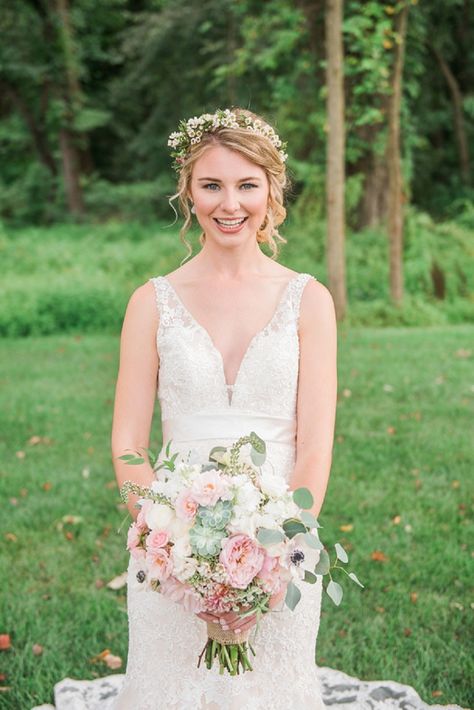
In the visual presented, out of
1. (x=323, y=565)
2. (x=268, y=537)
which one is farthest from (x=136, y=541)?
(x=323, y=565)

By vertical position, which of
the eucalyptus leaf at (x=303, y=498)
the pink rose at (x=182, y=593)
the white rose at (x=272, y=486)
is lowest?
the pink rose at (x=182, y=593)

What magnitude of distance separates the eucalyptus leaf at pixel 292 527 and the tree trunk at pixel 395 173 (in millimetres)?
10948

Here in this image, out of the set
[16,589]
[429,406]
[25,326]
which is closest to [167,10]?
[25,326]

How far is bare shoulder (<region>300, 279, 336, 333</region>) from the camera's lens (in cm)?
296

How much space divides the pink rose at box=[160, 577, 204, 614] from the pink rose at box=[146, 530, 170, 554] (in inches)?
3.8

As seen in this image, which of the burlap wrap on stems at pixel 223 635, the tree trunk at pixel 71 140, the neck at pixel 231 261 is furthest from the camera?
the tree trunk at pixel 71 140

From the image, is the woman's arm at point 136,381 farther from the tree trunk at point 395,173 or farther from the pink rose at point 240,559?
the tree trunk at point 395,173

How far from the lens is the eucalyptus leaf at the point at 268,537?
2113 millimetres

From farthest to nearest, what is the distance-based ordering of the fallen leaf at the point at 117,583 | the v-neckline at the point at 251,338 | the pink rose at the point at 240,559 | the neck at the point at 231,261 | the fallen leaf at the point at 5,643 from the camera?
the fallen leaf at the point at 117,583
the fallen leaf at the point at 5,643
the neck at the point at 231,261
the v-neckline at the point at 251,338
the pink rose at the point at 240,559

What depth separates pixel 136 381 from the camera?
298 cm

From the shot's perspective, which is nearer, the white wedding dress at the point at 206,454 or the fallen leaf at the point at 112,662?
the white wedding dress at the point at 206,454

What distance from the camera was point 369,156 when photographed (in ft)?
52.1

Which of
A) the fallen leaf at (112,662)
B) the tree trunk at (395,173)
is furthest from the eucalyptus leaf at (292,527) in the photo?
the tree trunk at (395,173)

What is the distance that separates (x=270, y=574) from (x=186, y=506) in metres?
0.28
